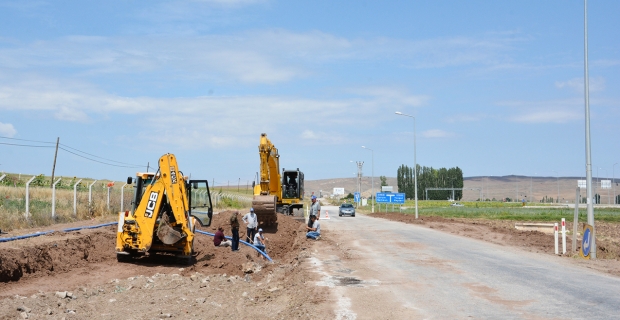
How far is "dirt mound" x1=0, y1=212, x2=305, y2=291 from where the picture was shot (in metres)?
17.2

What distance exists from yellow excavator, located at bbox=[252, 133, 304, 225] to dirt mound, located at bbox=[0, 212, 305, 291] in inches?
274

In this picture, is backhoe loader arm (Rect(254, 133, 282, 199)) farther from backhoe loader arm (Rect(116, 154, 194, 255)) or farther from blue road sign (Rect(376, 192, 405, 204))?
blue road sign (Rect(376, 192, 405, 204))

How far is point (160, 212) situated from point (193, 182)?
4.22 ft

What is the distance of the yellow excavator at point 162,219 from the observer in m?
18.5

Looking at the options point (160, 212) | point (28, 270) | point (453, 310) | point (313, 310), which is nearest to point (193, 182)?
point (160, 212)

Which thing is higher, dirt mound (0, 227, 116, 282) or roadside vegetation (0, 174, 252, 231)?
roadside vegetation (0, 174, 252, 231)

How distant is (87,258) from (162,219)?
332cm

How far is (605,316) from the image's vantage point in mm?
10500

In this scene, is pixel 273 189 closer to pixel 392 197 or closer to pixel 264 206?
pixel 264 206

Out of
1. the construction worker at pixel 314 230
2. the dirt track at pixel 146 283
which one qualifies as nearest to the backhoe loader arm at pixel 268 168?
the construction worker at pixel 314 230

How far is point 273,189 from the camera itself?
118 feet

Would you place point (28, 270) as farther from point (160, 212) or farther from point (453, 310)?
point (453, 310)

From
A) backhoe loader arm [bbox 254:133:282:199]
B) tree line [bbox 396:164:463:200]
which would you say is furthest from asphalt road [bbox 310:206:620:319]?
tree line [bbox 396:164:463:200]

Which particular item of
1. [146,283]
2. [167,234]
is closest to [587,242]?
[167,234]
